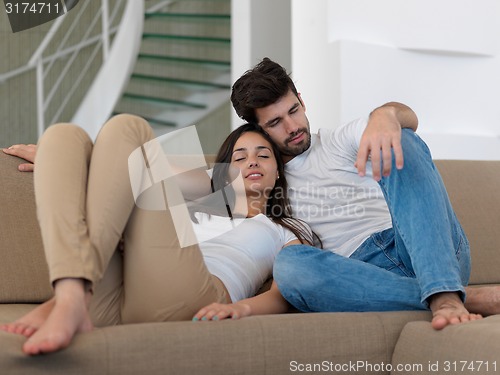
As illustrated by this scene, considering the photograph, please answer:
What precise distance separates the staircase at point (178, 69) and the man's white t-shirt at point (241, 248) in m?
3.76

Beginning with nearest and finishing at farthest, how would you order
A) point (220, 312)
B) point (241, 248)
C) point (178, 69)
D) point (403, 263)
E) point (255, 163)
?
point (220, 312), point (403, 263), point (241, 248), point (255, 163), point (178, 69)

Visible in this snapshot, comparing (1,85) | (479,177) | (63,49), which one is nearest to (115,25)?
(63,49)

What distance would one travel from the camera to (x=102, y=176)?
1.49 meters

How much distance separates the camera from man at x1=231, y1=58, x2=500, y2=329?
157 cm

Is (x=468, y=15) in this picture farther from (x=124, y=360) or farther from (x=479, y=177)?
(x=124, y=360)

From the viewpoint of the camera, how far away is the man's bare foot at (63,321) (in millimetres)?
1258

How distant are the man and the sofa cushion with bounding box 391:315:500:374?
40mm

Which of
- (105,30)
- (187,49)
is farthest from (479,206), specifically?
(187,49)

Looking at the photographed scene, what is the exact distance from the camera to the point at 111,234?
1.46 meters

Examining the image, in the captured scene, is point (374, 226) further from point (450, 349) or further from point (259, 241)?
point (450, 349)

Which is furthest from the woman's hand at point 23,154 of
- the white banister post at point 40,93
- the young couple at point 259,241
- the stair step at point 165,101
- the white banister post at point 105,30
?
the stair step at point 165,101

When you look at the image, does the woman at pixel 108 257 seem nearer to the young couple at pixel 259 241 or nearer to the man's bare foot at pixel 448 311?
the young couple at pixel 259 241

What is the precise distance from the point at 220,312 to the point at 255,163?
0.72m

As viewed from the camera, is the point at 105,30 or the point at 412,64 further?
the point at 105,30
